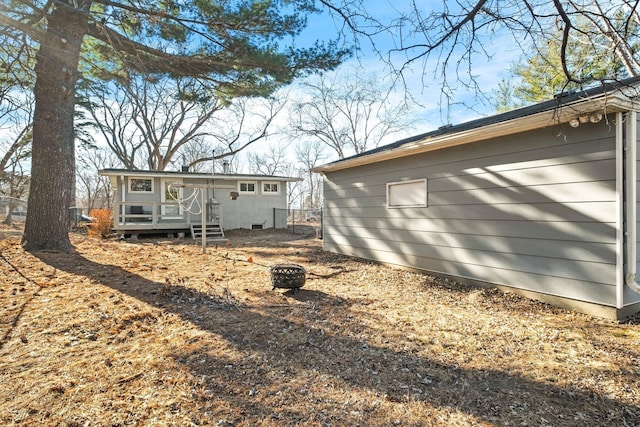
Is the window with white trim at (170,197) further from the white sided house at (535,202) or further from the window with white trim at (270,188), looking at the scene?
the white sided house at (535,202)

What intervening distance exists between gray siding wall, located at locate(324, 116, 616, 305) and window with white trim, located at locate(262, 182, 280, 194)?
9.63 m

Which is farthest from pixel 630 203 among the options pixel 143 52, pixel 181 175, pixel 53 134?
pixel 181 175

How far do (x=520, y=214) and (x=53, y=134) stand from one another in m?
7.94

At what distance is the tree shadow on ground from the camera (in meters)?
1.98

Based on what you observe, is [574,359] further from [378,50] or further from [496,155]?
[378,50]

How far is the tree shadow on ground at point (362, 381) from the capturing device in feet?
6.49

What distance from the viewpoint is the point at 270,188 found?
1551 centimetres

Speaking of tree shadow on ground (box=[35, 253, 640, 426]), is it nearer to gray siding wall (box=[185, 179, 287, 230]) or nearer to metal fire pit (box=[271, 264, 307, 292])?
metal fire pit (box=[271, 264, 307, 292])

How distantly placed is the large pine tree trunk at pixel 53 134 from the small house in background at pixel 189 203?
3.95 metres

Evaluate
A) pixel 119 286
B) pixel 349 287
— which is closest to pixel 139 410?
pixel 119 286

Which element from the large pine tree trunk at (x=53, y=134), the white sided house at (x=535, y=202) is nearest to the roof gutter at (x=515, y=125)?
the white sided house at (x=535, y=202)

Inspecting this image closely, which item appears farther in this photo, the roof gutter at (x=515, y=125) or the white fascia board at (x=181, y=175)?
the white fascia board at (x=181, y=175)

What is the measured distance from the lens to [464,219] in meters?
4.93

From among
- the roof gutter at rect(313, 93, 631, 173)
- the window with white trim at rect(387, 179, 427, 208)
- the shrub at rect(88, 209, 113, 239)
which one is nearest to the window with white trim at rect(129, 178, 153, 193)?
the shrub at rect(88, 209, 113, 239)
